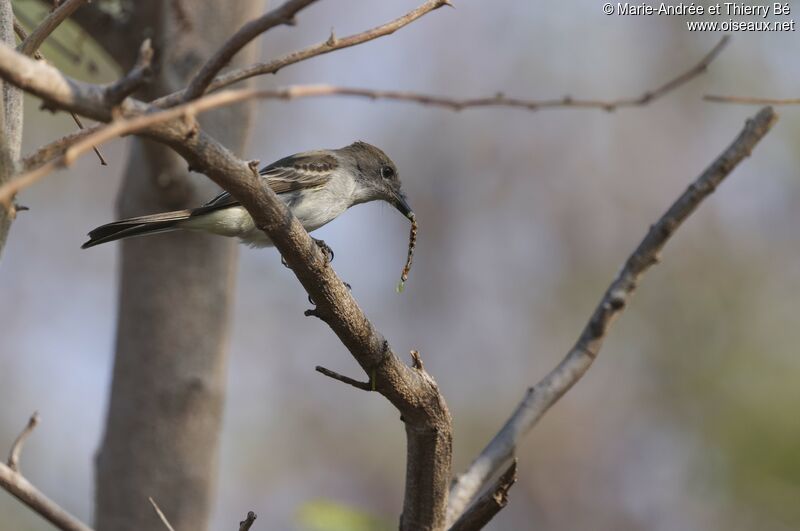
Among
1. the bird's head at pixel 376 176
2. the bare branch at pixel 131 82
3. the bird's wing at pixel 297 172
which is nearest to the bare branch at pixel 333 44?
the bare branch at pixel 131 82

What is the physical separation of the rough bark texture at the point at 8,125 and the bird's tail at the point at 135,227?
81 cm

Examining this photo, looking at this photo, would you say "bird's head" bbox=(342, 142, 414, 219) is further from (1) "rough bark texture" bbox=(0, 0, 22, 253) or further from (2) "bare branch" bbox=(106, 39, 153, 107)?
(2) "bare branch" bbox=(106, 39, 153, 107)

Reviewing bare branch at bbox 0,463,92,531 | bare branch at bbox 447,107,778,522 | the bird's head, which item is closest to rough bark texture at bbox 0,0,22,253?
bare branch at bbox 0,463,92,531

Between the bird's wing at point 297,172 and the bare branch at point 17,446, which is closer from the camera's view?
the bare branch at point 17,446

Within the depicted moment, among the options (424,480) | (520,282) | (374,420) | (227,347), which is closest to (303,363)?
(374,420)

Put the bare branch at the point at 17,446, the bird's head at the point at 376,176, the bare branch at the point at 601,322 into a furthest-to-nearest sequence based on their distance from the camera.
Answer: the bird's head at the point at 376,176 → the bare branch at the point at 601,322 → the bare branch at the point at 17,446

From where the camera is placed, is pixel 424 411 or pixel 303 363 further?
pixel 303 363

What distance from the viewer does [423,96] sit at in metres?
1.61

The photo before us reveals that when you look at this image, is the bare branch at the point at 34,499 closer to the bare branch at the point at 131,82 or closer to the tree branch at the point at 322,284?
the tree branch at the point at 322,284

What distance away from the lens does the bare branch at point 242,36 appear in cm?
169

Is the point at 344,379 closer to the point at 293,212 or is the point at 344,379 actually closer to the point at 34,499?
the point at 34,499

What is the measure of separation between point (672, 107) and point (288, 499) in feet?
19.6

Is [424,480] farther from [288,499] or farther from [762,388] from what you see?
[288,499]

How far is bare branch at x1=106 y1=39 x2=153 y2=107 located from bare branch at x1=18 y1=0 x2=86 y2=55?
22.1 inches
